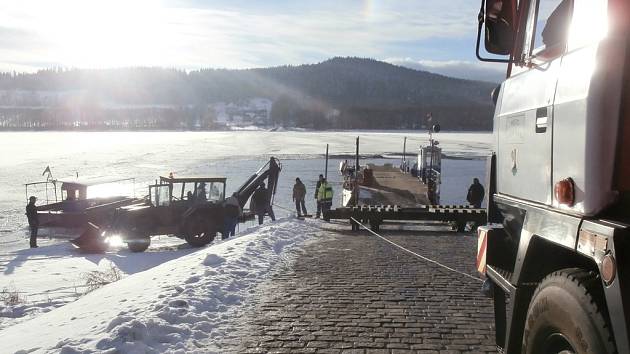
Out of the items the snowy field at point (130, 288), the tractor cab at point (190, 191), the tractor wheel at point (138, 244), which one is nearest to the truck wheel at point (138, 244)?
the tractor wheel at point (138, 244)

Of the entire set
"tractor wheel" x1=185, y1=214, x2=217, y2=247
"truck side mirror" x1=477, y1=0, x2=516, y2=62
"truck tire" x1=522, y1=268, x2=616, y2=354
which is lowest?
"tractor wheel" x1=185, y1=214, x2=217, y2=247

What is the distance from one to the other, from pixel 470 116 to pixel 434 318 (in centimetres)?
11354

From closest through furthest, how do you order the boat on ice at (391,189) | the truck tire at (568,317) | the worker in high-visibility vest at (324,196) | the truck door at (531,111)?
the truck tire at (568,317) < the truck door at (531,111) < the worker in high-visibility vest at (324,196) < the boat on ice at (391,189)

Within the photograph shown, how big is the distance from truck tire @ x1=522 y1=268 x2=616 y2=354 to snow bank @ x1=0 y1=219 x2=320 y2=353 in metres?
3.17

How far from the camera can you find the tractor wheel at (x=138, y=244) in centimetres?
1661

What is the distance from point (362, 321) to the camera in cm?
599

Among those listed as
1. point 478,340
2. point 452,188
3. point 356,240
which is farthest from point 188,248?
point 452,188

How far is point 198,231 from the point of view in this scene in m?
16.8

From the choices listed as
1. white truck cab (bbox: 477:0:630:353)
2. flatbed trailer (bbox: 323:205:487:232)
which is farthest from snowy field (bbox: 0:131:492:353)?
white truck cab (bbox: 477:0:630:353)

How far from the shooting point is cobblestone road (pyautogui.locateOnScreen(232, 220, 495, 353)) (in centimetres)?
532

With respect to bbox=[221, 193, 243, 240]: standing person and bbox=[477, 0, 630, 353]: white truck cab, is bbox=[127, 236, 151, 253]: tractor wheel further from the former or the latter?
bbox=[477, 0, 630, 353]: white truck cab

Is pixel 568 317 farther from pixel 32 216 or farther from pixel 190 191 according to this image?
pixel 32 216

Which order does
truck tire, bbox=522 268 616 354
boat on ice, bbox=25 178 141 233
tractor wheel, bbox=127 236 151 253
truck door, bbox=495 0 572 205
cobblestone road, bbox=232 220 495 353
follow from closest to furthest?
truck tire, bbox=522 268 616 354
truck door, bbox=495 0 572 205
cobblestone road, bbox=232 220 495 353
tractor wheel, bbox=127 236 151 253
boat on ice, bbox=25 178 141 233

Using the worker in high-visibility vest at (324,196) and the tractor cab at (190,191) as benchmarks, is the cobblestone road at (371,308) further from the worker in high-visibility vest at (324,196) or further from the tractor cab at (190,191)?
the worker in high-visibility vest at (324,196)
